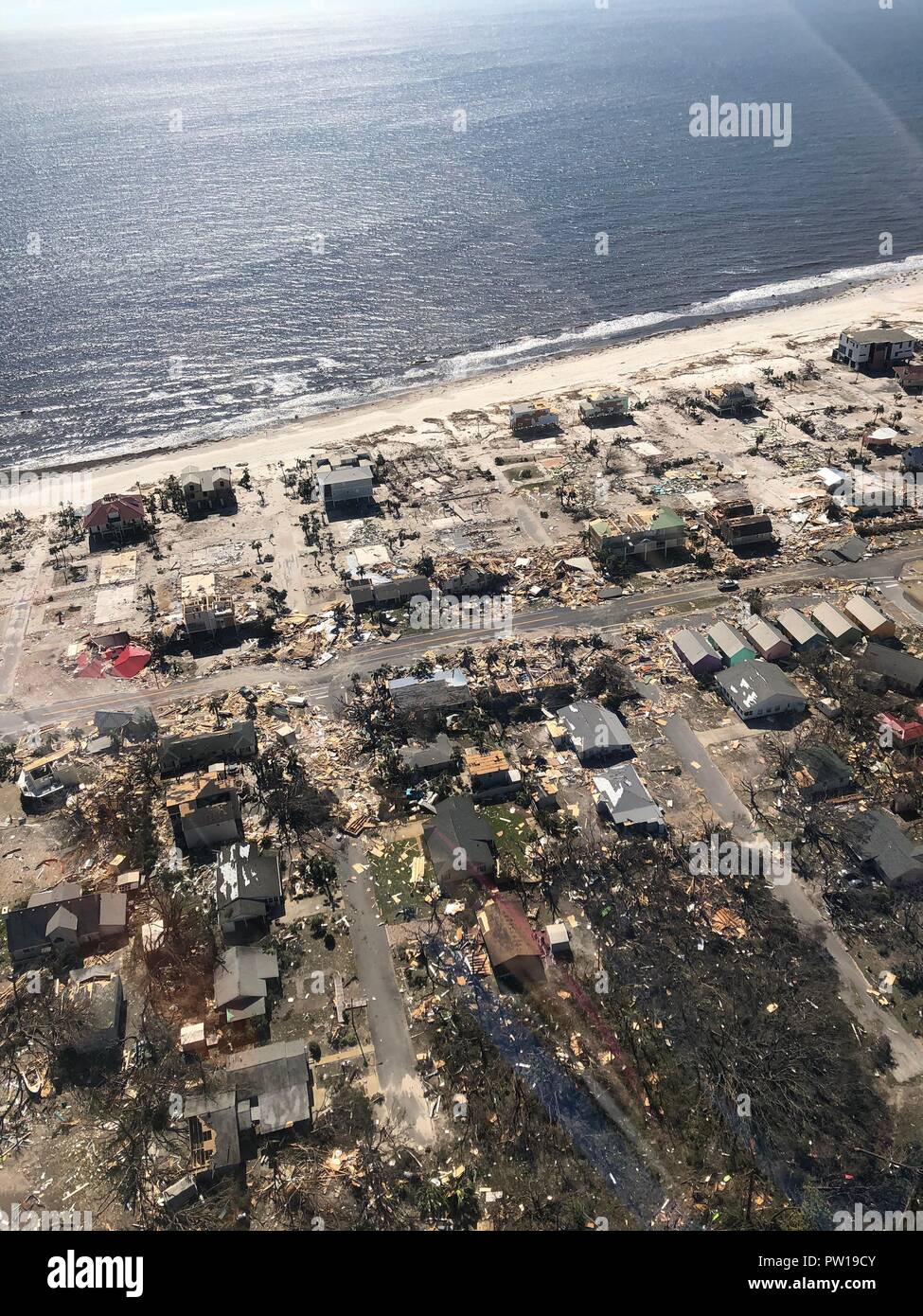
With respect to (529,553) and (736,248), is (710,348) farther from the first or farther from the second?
(529,553)

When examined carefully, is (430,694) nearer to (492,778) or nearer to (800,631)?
(492,778)

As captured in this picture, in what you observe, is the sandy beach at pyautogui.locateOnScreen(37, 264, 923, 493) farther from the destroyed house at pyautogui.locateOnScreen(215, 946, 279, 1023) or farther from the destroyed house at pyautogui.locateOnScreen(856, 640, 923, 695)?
the destroyed house at pyautogui.locateOnScreen(215, 946, 279, 1023)

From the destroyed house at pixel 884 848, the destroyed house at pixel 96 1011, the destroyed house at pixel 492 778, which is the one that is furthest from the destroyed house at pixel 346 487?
the destroyed house at pixel 884 848

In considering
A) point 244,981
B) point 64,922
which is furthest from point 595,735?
point 64,922

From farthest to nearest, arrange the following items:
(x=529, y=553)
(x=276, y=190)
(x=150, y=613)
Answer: (x=276, y=190)
(x=529, y=553)
(x=150, y=613)

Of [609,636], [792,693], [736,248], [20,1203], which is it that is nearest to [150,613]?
[609,636]

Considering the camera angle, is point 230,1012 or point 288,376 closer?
point 230,1012

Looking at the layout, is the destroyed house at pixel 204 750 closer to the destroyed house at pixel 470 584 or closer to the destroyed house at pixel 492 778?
the destroyed house at pixel 492 778
